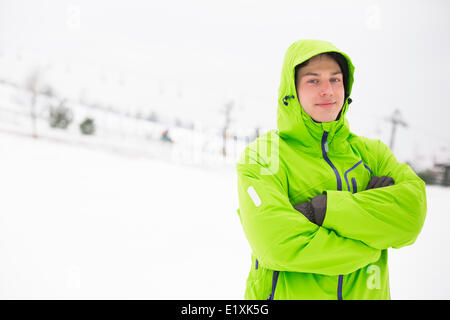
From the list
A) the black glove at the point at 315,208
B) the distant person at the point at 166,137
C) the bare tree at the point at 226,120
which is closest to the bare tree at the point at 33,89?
the distant person at the point at 166,137

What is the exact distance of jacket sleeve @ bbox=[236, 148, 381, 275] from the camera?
74 cm

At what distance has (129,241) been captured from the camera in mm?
2689

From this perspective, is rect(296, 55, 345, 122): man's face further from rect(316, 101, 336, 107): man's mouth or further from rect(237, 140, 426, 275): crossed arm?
rect(237, 140, 426, 275): crossed arm

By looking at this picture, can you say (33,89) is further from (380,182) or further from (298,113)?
(380,182)

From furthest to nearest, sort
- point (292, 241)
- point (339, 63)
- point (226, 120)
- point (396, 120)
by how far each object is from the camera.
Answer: point (226, 120), point (396, 120), point (339, 63), point (292, 241)

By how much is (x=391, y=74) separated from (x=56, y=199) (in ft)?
16.1

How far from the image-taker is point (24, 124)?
18.5 ft

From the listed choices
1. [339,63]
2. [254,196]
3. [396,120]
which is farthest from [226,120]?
[254,196]

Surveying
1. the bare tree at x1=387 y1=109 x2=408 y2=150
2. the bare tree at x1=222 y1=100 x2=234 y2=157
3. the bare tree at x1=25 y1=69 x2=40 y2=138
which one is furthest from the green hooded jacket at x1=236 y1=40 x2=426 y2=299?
the bare tree at x1=25 y1=69 x2=40 y2=138

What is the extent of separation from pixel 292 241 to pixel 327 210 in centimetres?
16

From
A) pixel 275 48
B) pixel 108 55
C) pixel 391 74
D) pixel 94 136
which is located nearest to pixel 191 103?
pixel 108 55

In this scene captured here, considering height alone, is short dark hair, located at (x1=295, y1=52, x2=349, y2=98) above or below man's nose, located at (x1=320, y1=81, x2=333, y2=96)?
above

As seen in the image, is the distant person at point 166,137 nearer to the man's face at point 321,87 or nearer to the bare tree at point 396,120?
the bare tree at point 396,120
